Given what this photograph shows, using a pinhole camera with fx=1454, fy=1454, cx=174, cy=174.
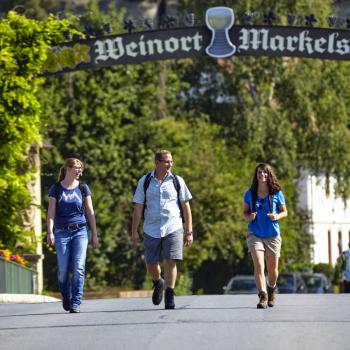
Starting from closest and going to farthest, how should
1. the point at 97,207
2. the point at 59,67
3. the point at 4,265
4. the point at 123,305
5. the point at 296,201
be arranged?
the point at 123,305
the point at 4,265
the point at 59,67
the point at 97,207
the point at 296,201

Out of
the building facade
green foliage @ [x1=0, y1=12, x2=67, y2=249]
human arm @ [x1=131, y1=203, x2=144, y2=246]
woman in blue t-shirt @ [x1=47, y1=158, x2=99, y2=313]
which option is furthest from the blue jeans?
the building facade

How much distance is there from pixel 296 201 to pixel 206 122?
4901 millimetres

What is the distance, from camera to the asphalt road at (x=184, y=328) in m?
11.9

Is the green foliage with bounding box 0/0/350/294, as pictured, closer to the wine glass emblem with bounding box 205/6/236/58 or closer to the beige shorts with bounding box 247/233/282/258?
the wine glass emblem with bounding box 205/6/236/58

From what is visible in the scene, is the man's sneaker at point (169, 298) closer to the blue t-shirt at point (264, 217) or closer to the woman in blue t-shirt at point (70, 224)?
the woman in blue t-shirt at point (70, 224)

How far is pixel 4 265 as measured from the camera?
26.1 m

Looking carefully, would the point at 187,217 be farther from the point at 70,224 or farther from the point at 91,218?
the point at 70,224

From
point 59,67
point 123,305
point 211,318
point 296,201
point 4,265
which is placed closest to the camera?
point 211,318

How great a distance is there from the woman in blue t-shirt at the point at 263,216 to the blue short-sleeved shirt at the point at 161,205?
3.22 ft

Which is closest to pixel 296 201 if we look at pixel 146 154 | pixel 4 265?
pixel 146 154

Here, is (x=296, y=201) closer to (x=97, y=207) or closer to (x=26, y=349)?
(x=97, y=207)

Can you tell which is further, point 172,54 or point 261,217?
point 172,54

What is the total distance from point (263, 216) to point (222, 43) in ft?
51.9

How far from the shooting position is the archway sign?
32.6 m
